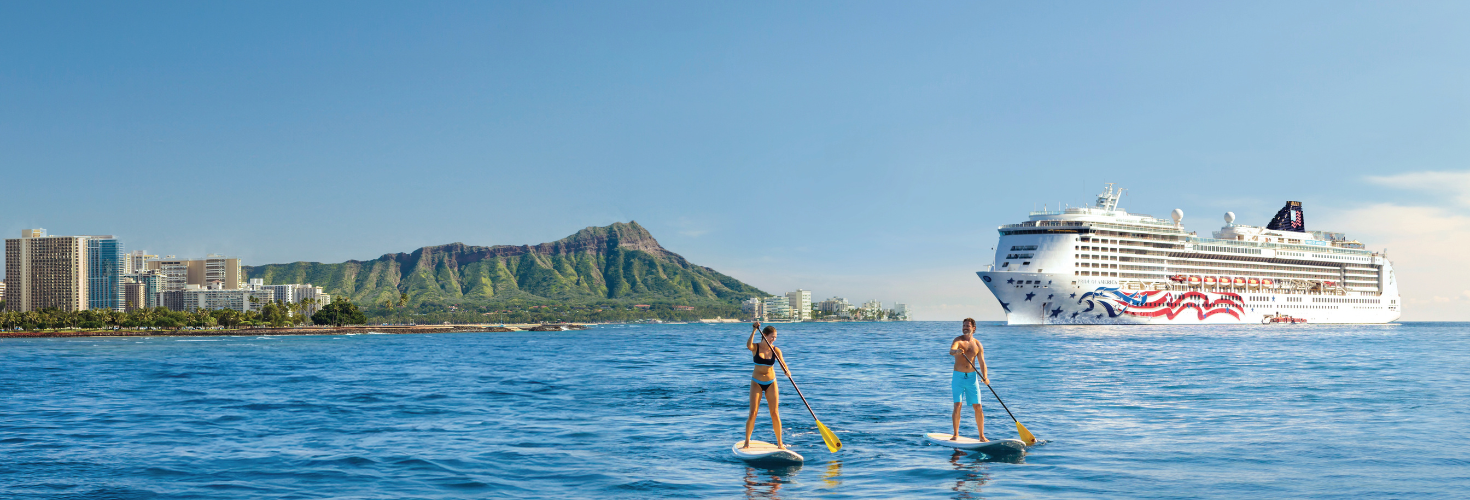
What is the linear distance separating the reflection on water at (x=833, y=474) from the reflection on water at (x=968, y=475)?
167 cm

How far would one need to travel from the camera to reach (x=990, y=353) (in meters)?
52.4

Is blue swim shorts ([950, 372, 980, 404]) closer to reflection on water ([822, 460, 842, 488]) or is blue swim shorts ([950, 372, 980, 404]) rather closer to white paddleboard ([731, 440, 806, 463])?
reflection on water ([822, 460, 842, 488])

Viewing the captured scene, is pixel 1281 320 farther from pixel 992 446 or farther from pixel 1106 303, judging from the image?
pixel 992 446

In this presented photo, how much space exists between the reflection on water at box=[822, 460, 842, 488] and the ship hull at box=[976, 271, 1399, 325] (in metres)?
91.6

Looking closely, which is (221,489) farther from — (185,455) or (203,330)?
(203,330)

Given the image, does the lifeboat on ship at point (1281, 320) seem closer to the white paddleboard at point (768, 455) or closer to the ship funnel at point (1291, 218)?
the ship funnel at point (1291, 218)

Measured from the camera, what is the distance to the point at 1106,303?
4053 inches

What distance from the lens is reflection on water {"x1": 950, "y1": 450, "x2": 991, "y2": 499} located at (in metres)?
12.8

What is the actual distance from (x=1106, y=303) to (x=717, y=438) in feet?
307

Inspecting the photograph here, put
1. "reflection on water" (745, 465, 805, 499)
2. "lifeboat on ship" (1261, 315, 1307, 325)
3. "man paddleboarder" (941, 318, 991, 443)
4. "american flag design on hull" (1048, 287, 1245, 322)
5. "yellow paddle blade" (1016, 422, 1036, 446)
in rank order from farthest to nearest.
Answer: "lifeboat on ship" (1261, 315, 1307, 325)
"american flag design on hull" (1048, 287, 1245, 322)
"yellow paddle blade" (1016, 422, 1036, 446)
"man paddleboarder" (941, 318, 991, 443)
"reflection on water" (745, 465, 805, 499)

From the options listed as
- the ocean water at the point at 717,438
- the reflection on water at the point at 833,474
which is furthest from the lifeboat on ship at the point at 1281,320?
the reflection on water at the point at 833,474

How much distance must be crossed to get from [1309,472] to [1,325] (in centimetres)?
20498

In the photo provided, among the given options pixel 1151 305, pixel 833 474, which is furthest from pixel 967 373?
pixel 1151 305

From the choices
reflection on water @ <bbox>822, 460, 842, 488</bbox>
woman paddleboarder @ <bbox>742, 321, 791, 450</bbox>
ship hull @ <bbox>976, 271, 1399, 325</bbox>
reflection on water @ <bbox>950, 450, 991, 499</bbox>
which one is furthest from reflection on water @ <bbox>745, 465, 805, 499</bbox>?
ship hull @ <bbox>976, 271, 1399, 325</bbox>
